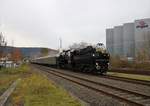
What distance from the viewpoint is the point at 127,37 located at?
113 meters

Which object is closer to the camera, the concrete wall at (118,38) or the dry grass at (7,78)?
the dry grass at (7,78)

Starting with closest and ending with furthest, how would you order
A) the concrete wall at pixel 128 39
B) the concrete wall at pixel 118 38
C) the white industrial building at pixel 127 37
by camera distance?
1. the white industrial building at pixel 127 37
2. the concrete wall at pixel 128 39
3. the concrete wall at pixel 118 38

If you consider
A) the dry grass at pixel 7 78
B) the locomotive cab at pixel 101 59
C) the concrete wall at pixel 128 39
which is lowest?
the dry grass at pixel 7 78

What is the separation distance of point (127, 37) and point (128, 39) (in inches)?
53.9

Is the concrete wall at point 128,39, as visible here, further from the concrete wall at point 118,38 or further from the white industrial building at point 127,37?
the concrete wall at point 118,38

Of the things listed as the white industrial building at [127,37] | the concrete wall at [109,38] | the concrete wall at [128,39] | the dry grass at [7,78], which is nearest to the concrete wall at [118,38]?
the white industrial building at [127,37]

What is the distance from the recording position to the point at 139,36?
102m

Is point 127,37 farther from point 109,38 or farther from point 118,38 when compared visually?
point 109,38

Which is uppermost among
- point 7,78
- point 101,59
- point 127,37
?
point 127,37

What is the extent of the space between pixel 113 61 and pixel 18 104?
36.2 meters

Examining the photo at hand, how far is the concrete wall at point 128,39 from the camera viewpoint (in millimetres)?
107312

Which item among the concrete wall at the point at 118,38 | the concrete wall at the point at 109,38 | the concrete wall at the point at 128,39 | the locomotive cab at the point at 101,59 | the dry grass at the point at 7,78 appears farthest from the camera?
the concrete wall at the point at 109,38

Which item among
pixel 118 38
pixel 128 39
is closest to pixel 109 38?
pixel 118 38

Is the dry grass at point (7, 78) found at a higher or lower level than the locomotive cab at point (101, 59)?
lower
